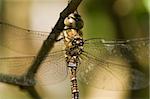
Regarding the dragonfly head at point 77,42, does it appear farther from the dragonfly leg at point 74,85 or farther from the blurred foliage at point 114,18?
the blurred foliage at point 114,18

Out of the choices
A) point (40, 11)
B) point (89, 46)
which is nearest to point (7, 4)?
point (40, 11)

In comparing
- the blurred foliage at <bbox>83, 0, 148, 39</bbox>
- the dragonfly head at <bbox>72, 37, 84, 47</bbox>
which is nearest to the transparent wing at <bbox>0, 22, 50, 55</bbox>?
the dragonfly head at <bbox>72, 37, 84, 47</bbox>

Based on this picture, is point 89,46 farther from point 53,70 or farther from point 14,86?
point 14,86

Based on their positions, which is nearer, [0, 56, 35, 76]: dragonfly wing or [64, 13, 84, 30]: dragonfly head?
[64, 13, 84, 30]: dragonfly head

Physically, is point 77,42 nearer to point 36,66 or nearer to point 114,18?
point 36,66

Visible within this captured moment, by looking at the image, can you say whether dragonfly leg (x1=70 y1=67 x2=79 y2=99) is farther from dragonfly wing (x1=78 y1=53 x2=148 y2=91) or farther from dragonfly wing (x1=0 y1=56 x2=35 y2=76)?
dragonfly wing (x1=0 y1=56 x2=35 y2=76)

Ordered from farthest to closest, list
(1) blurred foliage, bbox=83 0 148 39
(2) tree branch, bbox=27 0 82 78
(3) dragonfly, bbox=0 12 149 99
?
(1) blurred foliage, bbox=83 0 148 39
(3) dragonfly, bbox=0 12 149 99
(2) tree branch, bbox=27 0 82 78

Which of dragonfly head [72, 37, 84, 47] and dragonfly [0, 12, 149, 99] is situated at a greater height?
dragonfly head [72, 37, 84, 47]

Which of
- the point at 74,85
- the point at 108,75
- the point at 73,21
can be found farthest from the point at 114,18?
the point at 73,21
